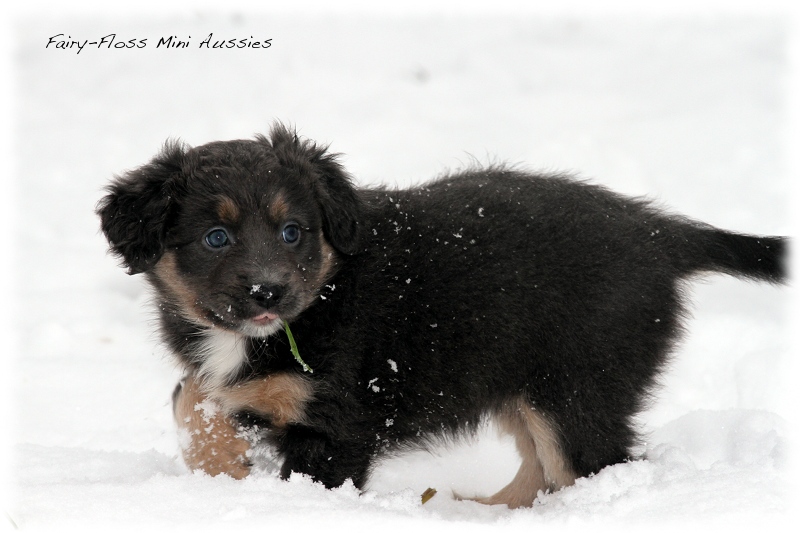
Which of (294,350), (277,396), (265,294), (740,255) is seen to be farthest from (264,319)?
(740,255)

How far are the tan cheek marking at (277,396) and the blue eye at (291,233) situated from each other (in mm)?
553

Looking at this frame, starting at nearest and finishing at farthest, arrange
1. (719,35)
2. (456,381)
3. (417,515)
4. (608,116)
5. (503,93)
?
(417,515)
(456,381)
(608,116)
(503,93)
(719,35)

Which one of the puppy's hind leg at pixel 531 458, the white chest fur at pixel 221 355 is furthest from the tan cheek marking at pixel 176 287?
the puppy's hind leg at pixel 531 458

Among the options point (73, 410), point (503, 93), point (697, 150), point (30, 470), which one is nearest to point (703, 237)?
point (30, 470)

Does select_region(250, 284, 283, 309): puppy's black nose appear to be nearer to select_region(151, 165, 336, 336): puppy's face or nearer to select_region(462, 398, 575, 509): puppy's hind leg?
select_region(151, 165, 336, 336): puppy's face

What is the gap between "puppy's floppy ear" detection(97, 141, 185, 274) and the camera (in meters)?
3.73

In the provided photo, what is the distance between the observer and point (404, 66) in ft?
34.0

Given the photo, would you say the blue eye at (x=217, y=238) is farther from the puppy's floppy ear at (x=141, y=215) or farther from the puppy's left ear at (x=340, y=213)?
the puppy's left ear at (x=340, y=213)

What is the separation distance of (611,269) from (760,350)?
1.98 m

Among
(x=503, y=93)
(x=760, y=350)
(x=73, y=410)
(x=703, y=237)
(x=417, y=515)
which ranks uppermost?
Result: (x=503, y=93)

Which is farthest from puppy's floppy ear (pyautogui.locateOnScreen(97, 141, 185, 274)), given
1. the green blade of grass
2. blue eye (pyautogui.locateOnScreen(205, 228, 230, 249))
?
the green blade of grass

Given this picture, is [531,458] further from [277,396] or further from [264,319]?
[264,319]

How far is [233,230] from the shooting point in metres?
3.69

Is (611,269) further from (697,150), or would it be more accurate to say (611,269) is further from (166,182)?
(697,150)
